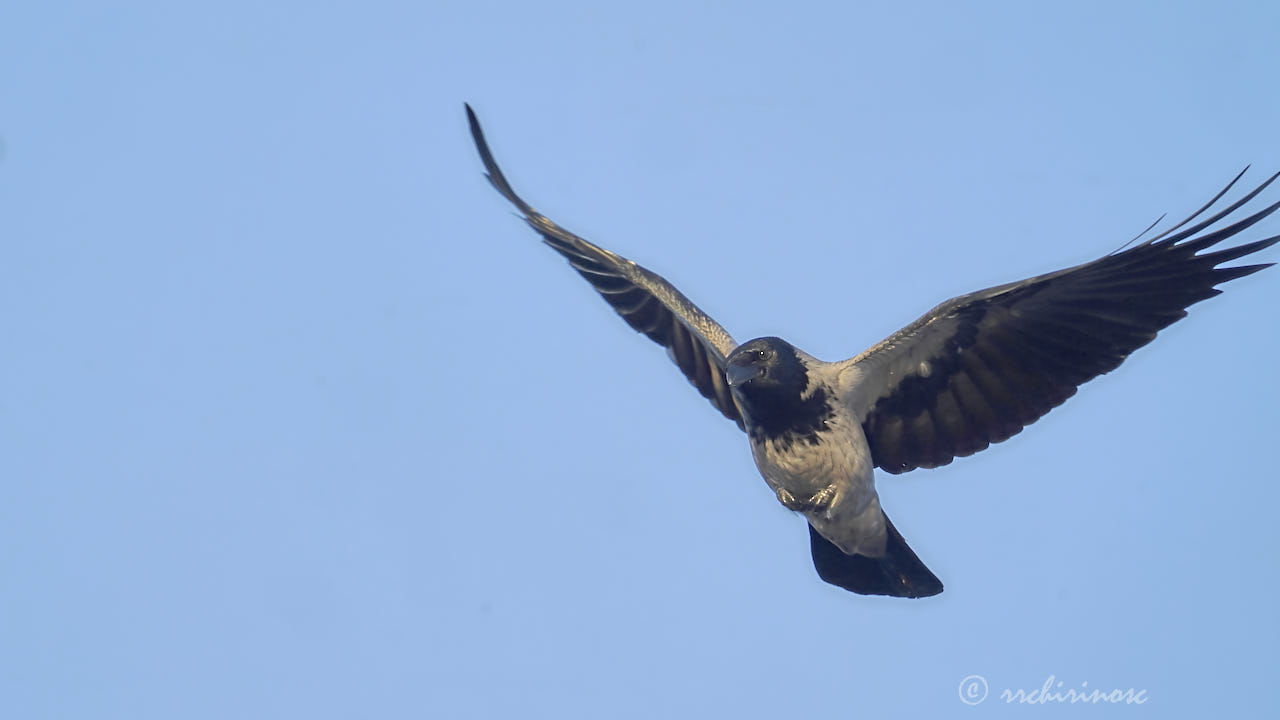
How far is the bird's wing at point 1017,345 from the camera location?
7465 millimetres

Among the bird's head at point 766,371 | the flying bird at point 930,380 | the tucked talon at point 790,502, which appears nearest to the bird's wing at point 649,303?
the flying bird at point 930,380

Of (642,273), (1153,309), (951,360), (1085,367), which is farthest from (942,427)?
(642,273)

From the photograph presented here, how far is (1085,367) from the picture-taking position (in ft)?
25.7

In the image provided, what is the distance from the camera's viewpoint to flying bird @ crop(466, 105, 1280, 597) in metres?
7.57

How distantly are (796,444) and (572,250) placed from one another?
3069 millimetres

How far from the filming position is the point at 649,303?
10.1 metres

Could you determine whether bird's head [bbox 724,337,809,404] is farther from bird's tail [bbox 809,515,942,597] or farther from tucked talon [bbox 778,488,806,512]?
bird's tail [bbox 809,515,942,597]

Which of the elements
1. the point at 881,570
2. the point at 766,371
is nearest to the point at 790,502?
the point at 766,371

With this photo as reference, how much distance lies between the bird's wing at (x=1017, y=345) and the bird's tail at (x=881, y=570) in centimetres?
60

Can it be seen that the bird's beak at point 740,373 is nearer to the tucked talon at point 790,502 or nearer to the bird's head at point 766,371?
the bird's head at point 766,371

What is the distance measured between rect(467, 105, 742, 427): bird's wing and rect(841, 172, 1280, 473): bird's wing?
4.24ft

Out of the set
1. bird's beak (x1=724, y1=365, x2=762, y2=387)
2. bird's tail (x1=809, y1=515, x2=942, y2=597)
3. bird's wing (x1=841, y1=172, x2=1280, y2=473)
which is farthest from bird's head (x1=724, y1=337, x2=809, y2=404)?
bird's tail (x1=809, y1=515, x2=942, y2=597)

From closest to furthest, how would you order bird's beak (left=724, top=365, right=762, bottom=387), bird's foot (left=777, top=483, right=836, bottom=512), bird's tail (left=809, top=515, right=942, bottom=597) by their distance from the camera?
bird's beak (left=724, top=365, right=762, bottom=387), bird's foot (left=777, top=483, right=836, bottom=512), bird's tail (left=809, top=515, right=942, bottom=597)

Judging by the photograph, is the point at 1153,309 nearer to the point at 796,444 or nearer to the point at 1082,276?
the point at 1082,276
